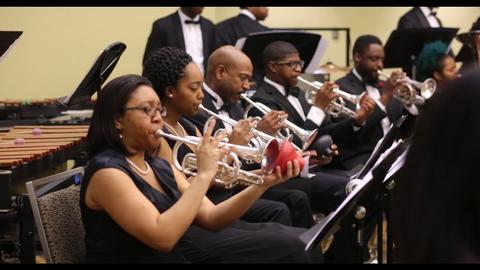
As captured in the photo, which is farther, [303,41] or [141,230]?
[303,41]

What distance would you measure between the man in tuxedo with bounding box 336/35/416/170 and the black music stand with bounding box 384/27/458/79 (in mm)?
648

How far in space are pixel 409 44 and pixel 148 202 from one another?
4934mm

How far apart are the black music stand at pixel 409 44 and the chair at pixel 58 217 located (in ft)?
14.7

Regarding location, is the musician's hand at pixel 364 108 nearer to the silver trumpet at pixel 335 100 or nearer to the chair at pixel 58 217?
the silver trumpet at pixel 335 100

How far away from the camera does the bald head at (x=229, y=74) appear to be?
4.61 metres

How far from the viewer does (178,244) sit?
10.7ft

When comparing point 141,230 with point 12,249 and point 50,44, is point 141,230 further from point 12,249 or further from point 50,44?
point 50,44

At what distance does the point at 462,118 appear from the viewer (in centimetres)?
150

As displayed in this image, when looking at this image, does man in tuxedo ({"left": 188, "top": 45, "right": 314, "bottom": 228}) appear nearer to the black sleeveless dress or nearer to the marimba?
the marimba

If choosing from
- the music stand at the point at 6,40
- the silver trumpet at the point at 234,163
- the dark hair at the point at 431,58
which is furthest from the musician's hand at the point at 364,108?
the music stand at the point at 6,40

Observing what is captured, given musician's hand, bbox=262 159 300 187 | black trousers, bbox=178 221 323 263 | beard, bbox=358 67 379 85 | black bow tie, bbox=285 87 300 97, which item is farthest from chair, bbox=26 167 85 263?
beard, bbox=358 67 379 85

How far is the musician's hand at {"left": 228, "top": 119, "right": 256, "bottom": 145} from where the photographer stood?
3824mm
